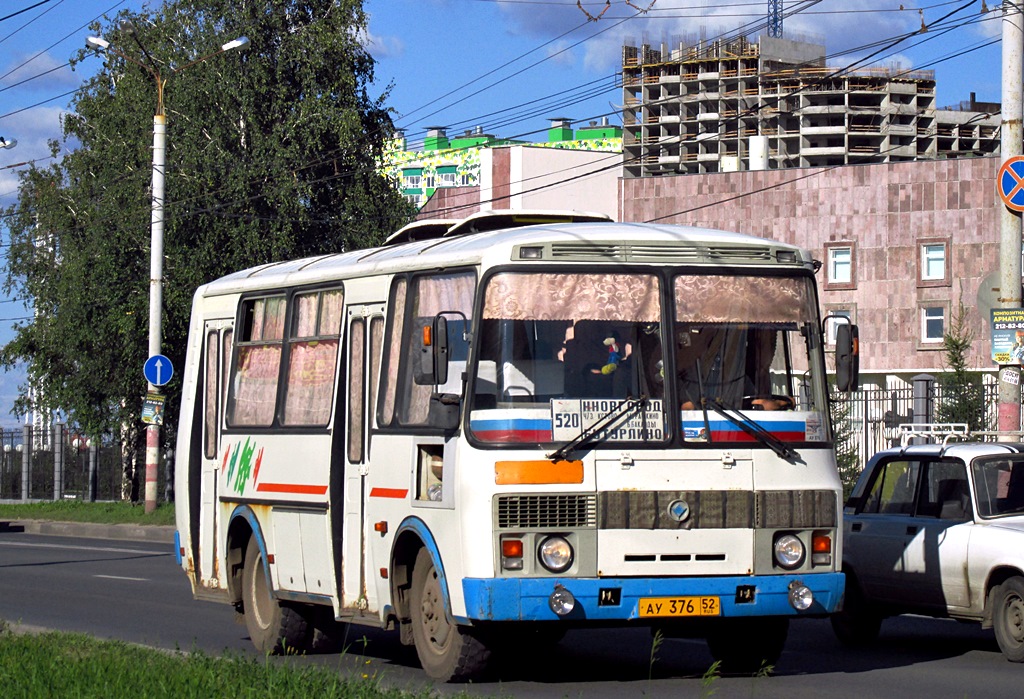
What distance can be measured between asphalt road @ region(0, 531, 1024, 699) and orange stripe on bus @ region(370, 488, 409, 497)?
108cm

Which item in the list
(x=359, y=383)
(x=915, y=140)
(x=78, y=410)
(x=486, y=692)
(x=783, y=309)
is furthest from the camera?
(x=915, y=140)

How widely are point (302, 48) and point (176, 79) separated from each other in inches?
147

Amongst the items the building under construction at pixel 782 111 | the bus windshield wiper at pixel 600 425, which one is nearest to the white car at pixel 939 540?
the bus windshield wiper at pixel 600 425

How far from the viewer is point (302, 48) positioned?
4741cm

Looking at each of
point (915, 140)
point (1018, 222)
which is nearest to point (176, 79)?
point (1018, 222)

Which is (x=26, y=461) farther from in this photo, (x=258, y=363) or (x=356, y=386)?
(x=356, y=386)

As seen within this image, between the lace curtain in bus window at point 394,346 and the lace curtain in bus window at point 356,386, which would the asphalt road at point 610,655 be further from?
the lace curtain in bus window at point 394,346

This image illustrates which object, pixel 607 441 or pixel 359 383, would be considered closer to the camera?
pixel 607 441

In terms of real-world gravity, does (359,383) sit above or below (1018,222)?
below

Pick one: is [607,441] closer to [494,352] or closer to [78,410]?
[494,352]

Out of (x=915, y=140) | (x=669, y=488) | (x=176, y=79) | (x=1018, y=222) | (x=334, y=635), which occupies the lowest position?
(x=334, y=635)

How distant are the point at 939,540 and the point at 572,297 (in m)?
4.03

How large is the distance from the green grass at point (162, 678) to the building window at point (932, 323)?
6734 cm

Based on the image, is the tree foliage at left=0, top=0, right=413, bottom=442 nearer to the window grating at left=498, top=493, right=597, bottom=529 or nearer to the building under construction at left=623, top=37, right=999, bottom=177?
the window grating at left=498, top=493, right=597, bottom=529
